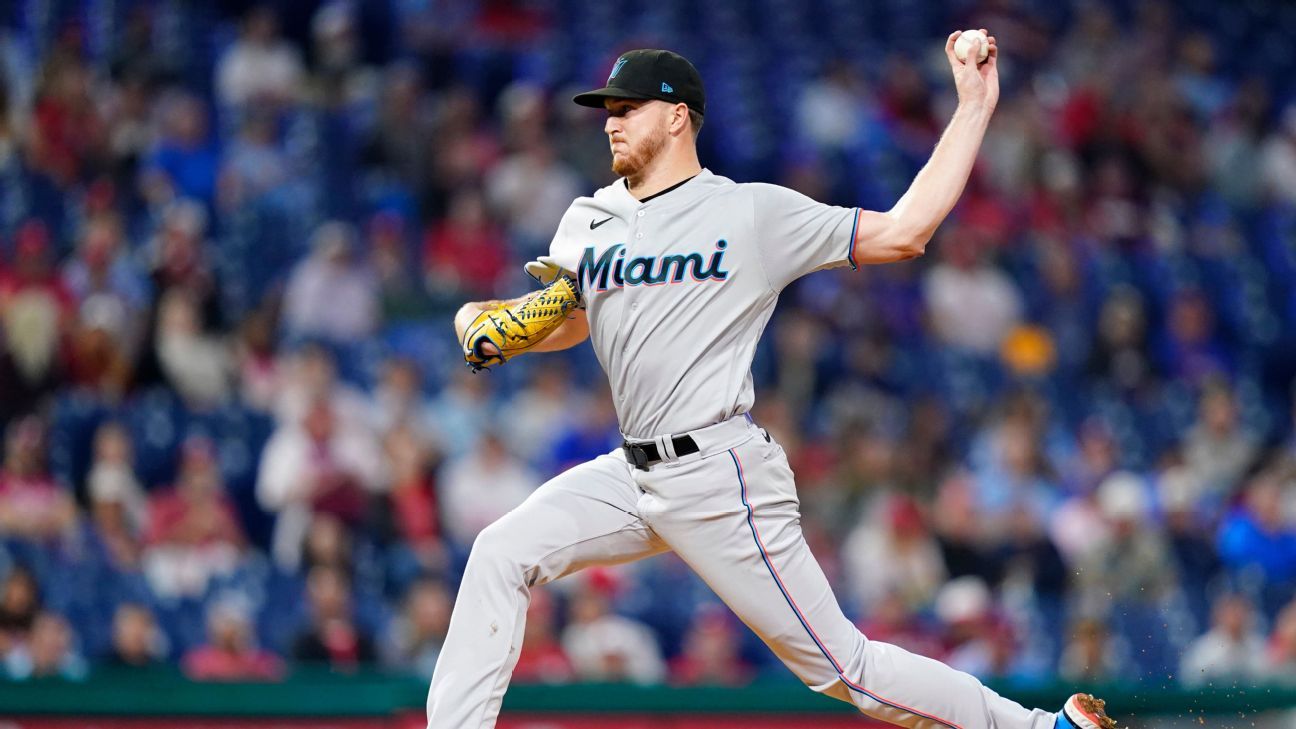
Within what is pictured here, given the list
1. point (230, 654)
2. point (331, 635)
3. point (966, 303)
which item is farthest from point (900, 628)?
point (966, 303)

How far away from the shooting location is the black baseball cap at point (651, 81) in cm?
402

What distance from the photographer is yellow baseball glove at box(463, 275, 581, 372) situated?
424cm

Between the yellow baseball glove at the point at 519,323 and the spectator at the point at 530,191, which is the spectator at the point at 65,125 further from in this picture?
the yellow baseball glove at the point at 519,323

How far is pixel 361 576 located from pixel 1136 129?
7.09 m

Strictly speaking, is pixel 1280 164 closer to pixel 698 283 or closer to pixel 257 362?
pixel 257 362

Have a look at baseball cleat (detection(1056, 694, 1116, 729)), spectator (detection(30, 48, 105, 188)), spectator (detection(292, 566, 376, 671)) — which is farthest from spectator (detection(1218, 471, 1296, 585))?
spectator (detection(30, 48, 105, 188))

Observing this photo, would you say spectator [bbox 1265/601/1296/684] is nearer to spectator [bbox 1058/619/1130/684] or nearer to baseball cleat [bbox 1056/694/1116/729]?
spectator [bbox 1058/619/1130/684]

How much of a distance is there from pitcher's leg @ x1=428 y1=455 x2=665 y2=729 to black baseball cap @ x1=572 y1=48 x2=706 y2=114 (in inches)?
36.4

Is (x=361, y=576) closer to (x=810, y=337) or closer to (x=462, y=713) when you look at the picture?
(x=810, y=337)

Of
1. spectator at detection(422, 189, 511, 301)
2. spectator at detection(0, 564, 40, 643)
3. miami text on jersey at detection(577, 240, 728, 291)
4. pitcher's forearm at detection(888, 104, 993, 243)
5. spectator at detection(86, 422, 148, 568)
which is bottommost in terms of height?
spectator at detection(0, 564, 40, 643)

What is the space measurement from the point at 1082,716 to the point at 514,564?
4.59 feet

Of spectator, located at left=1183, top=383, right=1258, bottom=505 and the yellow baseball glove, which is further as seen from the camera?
spectator, located at left=1183, top=383, right=1258, bottom=505

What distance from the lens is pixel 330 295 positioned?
9.39 meters

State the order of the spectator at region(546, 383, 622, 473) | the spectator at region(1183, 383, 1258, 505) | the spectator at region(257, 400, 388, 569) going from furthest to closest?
the spectator at region(1183, 383, 1258, 505), the spectator at region(546, 383, 622, 473), the spectator at region(257, 400, 388, 569)
